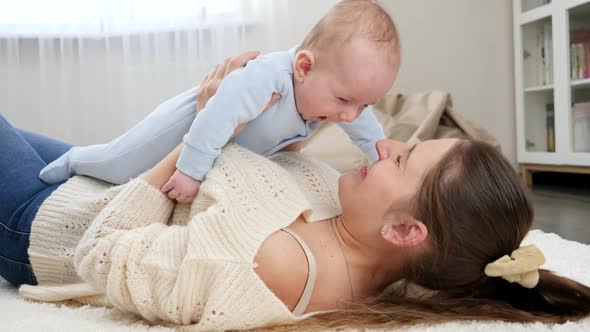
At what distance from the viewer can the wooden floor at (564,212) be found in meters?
1.93

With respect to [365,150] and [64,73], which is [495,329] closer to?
[365,150]

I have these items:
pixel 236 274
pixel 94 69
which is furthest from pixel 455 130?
pixel 236 274

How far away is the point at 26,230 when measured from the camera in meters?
1.22

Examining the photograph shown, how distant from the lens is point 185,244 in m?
0.94

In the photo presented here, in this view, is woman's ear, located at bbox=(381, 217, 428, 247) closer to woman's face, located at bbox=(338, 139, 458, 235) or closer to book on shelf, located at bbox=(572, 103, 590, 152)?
woman's face, located at bbox=(338, 139, 458, 235)

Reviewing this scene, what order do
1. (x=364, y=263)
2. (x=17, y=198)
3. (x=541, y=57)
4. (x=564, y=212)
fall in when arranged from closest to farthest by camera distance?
1. (x=364, y=263)
2. (x=17, y=198)
3. (x=564, y=212)
4. (x=541, y=57)

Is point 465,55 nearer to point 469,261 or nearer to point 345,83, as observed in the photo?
point 345,83

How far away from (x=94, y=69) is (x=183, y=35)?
548mm

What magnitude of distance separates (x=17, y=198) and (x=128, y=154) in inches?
9.8

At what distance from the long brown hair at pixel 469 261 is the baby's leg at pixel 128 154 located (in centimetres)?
60

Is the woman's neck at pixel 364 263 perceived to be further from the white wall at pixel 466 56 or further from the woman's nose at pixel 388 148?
the white wall at pixel 466 56

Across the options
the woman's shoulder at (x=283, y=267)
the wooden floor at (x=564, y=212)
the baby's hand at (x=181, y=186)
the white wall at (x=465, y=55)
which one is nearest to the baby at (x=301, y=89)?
the baby's hand at (x=181, y=186)

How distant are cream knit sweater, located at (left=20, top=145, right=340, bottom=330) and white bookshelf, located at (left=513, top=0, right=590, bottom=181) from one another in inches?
98.0

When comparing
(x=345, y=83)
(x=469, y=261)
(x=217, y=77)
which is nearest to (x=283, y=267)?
(x=469, y=261)
